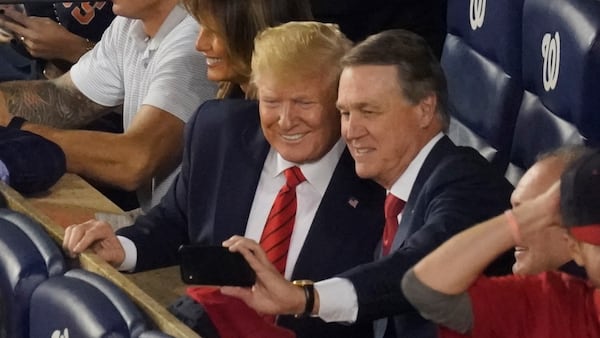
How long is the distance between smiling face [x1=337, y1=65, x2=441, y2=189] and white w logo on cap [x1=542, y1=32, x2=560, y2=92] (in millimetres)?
285

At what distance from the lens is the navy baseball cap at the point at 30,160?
9.19ft

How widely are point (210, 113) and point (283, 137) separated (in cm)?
24

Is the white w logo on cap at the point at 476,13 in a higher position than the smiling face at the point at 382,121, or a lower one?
lower

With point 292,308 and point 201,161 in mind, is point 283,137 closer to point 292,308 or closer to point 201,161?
point 201,161

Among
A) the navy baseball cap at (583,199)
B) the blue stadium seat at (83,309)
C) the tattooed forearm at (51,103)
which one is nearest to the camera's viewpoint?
the navy baseball cap at (583,199)

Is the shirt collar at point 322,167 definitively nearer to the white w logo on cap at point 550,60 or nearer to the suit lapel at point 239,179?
the suit lapel at point 239,179

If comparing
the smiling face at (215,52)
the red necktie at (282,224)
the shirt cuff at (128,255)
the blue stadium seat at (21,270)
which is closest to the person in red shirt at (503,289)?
the red necktie at (282,224)

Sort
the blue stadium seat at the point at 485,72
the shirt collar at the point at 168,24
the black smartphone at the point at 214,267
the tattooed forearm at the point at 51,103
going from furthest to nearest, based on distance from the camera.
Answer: the tattooed forearm at the point at 51,103 → the shirt collar at the point at 168,24 → the blue stadium seat at the point at 485,72 → the black smartphone at the point at 214,267

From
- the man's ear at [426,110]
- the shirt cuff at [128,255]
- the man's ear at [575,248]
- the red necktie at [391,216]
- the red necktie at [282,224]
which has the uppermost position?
the man's ear at [575,248]

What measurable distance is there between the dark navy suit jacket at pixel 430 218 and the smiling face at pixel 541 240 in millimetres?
188

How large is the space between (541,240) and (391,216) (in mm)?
427

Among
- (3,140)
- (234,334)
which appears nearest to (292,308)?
(234,334)

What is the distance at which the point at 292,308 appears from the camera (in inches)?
83.0

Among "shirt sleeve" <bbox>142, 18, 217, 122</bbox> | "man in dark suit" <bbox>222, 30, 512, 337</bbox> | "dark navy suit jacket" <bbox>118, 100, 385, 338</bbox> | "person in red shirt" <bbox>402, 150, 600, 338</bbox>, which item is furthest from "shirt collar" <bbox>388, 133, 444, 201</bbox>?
"shirt sleeve" <bbox>142, 18, 217, 122</bbox>
